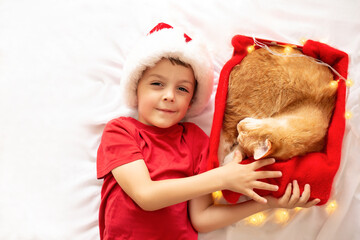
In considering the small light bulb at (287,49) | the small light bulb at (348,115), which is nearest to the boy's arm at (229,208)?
the small light bulb at (348,115)

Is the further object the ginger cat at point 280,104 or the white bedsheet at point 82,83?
the white bedsheet at point 82,83

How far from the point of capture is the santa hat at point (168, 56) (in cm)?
103

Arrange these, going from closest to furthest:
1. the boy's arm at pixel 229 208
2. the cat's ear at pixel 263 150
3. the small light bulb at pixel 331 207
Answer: the cat's ear at pixel 263 150, the boy's arm at pixel 229 208, the small light bulb at pixel 331 207

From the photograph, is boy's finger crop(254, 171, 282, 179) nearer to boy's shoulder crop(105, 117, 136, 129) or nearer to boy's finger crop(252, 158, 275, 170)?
boy's finger crop(252, 158, 275, 170)

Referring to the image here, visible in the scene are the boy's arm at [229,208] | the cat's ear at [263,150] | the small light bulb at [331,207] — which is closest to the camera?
the cat's ear at [263,150]

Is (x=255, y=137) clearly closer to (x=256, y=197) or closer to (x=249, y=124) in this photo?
(x=249, y=124)

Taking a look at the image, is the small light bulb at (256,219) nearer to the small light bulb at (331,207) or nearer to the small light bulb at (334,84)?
the small light bulb at (331,207)

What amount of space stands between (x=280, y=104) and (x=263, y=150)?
0.15 meters

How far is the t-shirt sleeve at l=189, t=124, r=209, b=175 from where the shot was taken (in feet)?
3.52

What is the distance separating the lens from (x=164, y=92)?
1025mm

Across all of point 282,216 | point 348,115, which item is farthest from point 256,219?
point 348,115

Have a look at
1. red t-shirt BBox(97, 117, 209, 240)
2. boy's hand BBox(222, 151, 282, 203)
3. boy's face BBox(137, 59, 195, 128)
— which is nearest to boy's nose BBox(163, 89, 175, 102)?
boy's face BBox(137, 59, 195, 128)

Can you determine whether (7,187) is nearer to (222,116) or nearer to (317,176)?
(222,116)

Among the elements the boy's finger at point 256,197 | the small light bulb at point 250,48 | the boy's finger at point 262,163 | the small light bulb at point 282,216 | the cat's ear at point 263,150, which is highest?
the small light bulb at point 250,48
